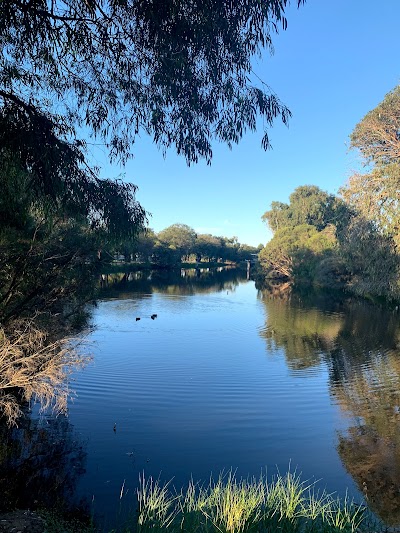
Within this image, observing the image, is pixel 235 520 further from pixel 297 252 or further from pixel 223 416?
pixel 297 252

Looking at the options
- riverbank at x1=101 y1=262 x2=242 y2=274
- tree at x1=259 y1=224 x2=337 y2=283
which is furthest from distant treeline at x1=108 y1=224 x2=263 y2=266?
tree at x1=259 y1=224 x2=337 y2=283

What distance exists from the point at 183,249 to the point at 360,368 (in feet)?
273

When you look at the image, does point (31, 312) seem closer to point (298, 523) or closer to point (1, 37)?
point (1, 37)

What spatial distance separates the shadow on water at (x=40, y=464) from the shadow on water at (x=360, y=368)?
203 inches

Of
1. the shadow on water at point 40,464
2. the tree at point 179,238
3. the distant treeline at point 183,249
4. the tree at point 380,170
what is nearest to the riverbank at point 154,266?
the distant treeline at point 183,249

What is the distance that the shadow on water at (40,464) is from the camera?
657cm

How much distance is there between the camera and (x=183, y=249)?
97.8 metres

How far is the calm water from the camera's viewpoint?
25.0ft

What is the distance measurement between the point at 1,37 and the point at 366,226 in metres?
19.6

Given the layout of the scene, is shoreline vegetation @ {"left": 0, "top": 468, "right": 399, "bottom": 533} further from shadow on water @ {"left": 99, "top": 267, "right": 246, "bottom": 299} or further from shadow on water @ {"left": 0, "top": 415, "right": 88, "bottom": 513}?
shadow on water @ {"left": 99, "top": 267, "right": 246, "bottom": 299}

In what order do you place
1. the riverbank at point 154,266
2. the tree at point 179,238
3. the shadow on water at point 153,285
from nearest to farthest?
the shadow on water at point 153,285 < the riverbank at point 154,266 < the tree at point 179,238

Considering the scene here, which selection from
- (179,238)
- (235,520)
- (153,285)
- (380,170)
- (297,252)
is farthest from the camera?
(179,238)

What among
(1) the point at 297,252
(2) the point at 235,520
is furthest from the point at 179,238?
(2) the point at 235,520

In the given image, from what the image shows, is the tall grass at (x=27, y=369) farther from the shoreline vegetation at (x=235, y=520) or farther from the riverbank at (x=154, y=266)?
the riverbank at (x=154, y=266)
